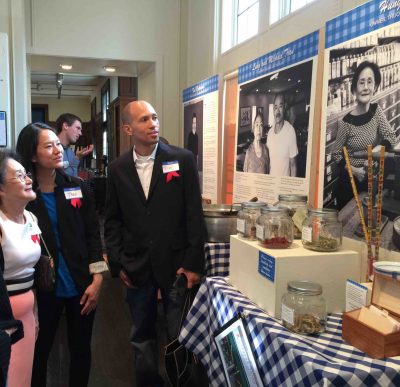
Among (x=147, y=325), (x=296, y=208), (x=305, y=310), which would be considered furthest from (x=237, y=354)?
(x=147, y=325)

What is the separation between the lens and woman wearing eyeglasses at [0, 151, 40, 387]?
1586 millimetres

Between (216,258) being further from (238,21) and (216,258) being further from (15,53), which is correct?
(15,53)

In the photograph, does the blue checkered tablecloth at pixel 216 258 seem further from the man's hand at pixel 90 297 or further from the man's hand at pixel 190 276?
the man's hand at pixel 90 297

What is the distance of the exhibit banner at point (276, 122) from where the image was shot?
2.20m

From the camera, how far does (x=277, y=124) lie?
253 centimetres

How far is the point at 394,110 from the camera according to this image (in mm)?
1602

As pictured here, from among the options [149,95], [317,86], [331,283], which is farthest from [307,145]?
[149,95]

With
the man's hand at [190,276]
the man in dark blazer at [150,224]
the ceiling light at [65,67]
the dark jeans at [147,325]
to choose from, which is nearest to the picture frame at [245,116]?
the man in dark blazer at [150,224]

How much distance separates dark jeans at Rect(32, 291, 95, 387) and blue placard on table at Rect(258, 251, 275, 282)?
85cm

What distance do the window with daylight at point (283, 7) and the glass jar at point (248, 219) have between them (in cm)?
147

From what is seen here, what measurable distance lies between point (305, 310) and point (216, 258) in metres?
0.94

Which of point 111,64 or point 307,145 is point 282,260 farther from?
point 111,64

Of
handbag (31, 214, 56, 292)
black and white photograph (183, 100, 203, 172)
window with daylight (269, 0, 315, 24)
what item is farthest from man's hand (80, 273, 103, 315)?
black and white photograph (183, 100, 203, 172)

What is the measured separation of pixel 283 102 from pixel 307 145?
1.23 feet
